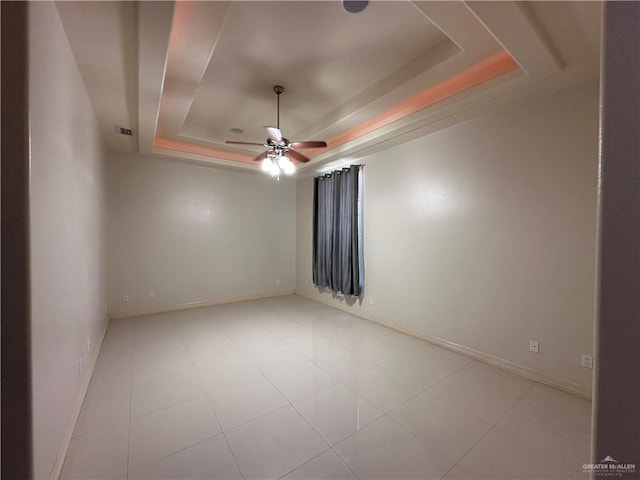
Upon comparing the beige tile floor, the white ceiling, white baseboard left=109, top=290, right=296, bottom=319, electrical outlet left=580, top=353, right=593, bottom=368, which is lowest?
the beige tile floor

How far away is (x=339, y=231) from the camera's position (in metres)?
4.79

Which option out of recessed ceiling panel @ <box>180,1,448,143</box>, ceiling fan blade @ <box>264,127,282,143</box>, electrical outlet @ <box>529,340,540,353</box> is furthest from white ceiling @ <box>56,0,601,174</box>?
electrical outlet @ <box>529,340,540,353</box>

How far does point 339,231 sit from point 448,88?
2661 mm

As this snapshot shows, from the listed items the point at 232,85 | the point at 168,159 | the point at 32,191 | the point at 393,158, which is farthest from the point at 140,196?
the point at 393,158

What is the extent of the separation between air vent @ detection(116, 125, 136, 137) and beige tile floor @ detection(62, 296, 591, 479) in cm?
262

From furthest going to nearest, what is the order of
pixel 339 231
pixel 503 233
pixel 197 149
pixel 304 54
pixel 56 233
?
pixel 339 231, pixel 197 149, pixel 503 233, pixel 304 54, pixel 56 233

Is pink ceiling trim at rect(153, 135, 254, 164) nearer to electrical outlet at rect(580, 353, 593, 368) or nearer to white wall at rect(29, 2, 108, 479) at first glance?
white wall at rect(29, 2, 108, 479)

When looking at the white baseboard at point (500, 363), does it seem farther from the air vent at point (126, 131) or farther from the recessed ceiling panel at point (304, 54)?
the air vent at point (126, 131)

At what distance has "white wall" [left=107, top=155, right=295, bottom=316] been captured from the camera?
4.32 meters

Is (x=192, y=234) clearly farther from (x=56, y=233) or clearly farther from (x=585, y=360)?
(x=585, y=360)

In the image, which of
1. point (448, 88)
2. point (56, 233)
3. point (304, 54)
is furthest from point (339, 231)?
point (56, 233)

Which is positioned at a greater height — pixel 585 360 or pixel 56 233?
pixel 56 233

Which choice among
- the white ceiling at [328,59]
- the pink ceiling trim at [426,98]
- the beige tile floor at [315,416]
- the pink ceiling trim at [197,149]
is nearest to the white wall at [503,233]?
the white ceiling at [328,59]

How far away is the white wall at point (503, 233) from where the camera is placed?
2.37 meters
